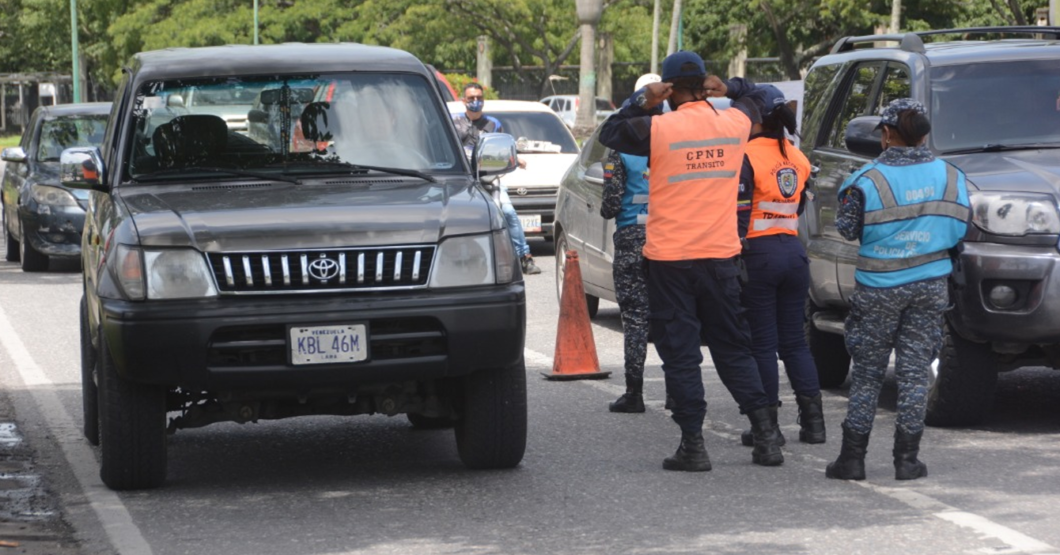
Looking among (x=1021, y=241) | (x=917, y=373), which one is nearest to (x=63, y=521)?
(x=917, y=373)

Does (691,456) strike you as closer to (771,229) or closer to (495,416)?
(495,416)

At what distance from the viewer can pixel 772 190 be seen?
7.97 m

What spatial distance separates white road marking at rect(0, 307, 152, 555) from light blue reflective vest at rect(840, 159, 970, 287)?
126 inches

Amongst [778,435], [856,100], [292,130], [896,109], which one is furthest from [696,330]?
[856,100]

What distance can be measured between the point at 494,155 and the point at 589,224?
15.2 ft

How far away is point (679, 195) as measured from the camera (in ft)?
24.4

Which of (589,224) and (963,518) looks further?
(589,224)

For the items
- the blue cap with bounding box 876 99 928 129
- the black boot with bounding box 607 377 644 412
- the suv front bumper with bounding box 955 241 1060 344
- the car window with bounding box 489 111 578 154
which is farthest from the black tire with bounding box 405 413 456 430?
the car window with bounding box 489 111 578 154

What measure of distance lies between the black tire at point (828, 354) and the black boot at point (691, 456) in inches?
92.4

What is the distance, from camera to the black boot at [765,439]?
7672 mm

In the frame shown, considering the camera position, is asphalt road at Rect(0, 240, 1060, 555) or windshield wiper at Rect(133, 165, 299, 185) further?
windshield wiper at Rect(133, 165, 299, 185)

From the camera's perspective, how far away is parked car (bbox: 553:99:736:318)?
12305mm

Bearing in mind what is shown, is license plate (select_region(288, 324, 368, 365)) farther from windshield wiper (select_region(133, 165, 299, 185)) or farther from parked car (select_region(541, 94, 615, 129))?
parked car (select_region(541, 94, 615, 129))

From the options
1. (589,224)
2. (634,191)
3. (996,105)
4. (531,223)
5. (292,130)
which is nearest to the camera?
(292,130)
